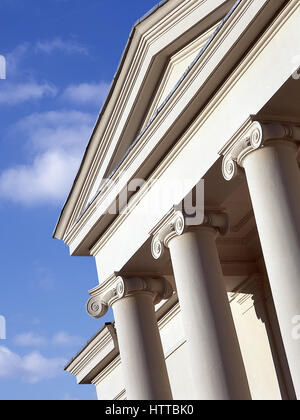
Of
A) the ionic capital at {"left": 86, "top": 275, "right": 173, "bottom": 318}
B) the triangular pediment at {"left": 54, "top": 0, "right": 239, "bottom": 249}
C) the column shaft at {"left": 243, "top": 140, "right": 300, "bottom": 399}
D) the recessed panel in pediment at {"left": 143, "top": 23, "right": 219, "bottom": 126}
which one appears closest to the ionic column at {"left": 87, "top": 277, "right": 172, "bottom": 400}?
the ionic capital at {"left": 86, "top": 275, "right": 173, "bottom": 318}

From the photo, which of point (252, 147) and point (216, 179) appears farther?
point (216, 179)

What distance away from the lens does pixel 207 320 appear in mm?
38250

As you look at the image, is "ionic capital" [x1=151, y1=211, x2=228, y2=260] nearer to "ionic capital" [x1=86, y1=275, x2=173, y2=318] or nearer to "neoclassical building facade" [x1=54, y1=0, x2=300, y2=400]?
"neoclassical building facade" [x1=54, y1=0, x2=300, y2=400]

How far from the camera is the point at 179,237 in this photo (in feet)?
132

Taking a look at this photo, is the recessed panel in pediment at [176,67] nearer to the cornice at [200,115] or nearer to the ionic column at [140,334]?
the cornice at [200,115]

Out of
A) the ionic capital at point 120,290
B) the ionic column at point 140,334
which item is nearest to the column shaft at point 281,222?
the ionic capital at point 120,290

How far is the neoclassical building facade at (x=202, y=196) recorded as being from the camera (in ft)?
109

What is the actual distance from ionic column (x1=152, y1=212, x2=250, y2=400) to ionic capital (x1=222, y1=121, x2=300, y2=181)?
4.54 m

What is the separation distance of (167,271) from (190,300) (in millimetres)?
8206

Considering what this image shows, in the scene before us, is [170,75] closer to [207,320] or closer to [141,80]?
[141,80]

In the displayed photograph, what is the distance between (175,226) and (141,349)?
772 centimetres
